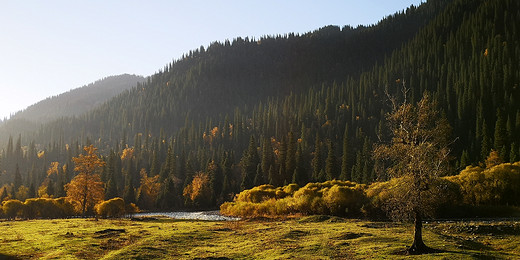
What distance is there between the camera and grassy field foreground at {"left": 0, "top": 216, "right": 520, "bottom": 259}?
109ft

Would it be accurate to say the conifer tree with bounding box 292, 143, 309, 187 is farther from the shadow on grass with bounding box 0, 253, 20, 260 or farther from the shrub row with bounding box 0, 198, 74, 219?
the shadow on grass with bounding box 0, 253, 20, 260

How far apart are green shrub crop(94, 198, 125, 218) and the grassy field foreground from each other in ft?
134

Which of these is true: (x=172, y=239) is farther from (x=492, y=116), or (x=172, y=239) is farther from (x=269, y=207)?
(x=492, y=116)

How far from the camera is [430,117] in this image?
34938 millimetres

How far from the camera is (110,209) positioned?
9119 centimetres

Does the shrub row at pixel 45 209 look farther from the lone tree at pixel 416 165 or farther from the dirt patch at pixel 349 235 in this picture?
the lone tree at pixel 416 165

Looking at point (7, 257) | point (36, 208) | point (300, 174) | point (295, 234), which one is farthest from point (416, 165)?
point (300, 174)

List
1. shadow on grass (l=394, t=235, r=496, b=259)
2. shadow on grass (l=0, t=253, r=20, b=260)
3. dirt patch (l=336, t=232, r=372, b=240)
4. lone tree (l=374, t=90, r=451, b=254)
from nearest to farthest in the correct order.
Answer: shadow on grass (l=394, t=235, r=496, b=259)
lone tree (l=374, t=90, r=451, b=254)
shadow on grass (l=0, t=253, r=20, b=260)
dirt patch (l=336, t=232, r=372, b=240)

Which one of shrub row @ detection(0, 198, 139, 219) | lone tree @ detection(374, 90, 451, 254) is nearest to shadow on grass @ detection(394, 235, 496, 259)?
lone tree @ detection(374, 90, 451, 254)

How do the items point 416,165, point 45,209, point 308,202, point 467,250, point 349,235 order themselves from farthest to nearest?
point 45,209, point 308,202, point 349,235, point 416,165, point 467,250

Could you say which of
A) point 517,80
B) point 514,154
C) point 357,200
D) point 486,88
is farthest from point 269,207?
point 517,80

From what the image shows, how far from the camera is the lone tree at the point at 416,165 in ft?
106

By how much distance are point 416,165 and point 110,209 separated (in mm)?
78580

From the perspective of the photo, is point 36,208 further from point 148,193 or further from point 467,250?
point 467,250
